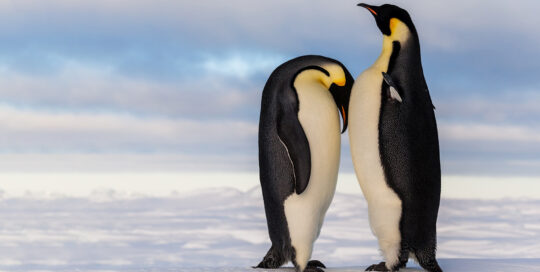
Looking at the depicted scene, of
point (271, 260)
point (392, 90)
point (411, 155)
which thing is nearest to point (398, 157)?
point (411, 155)

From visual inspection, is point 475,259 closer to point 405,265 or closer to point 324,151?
point 405,265

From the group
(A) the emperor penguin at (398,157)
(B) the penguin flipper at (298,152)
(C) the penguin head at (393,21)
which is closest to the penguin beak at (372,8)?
(C) the penguin head at (393,21)

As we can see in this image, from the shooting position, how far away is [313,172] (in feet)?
15.3

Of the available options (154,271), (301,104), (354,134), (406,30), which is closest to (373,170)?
(354,134)

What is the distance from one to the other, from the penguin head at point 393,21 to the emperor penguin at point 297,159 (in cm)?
53

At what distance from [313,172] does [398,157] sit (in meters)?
0.49

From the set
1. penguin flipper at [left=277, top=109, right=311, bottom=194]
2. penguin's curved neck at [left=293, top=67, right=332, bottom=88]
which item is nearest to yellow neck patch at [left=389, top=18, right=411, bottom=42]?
penguin's curved neck at [left=293, top=67, right=332, bottom=88]

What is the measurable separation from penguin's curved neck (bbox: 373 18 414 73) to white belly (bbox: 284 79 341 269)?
0.42m

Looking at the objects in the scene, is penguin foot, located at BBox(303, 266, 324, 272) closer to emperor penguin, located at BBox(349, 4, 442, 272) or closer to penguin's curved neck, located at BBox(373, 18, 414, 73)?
emperor penguin, located at BBox(349, 4, 442, 272)

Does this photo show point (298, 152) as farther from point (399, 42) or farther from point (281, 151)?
point (399, 42)

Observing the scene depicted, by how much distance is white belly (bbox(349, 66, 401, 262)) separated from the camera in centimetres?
461

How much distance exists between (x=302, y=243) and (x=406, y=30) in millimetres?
1417

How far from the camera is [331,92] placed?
4949 mm

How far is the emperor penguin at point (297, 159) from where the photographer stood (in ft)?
15.3
